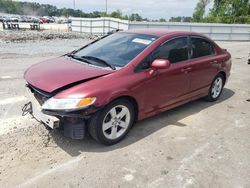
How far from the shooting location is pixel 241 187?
3.13 meters

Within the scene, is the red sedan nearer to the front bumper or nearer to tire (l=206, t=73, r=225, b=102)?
the front bumper

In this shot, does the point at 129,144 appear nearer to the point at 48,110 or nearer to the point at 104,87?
the point at 104,87

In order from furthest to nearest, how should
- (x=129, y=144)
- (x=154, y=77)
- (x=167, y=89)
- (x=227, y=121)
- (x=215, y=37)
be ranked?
(x=215, y=37) → (x=227, y=121) → (x=167, y=89) → (x=154, y=77) → (x=129, y=144)

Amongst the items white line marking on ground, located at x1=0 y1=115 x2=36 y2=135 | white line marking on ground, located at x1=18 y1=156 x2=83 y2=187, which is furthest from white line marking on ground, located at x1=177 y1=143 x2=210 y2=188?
white line marking on ground, located at x1=0 y1=115 x2=36 y2=135

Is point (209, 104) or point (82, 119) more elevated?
point (82, 119)

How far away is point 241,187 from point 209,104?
304 cm

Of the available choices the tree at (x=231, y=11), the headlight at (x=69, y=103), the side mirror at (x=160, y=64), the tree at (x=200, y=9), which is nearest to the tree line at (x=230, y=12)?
the tree at (x=231, y=11)

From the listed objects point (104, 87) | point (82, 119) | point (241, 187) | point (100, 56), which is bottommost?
point (241, 187)

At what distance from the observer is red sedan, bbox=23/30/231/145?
347cm

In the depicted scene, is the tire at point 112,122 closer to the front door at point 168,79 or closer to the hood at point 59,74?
the front door at point 168,79

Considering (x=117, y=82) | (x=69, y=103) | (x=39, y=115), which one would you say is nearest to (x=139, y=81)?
(x=117, y=82)

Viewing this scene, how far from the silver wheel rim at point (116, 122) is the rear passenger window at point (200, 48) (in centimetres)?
203

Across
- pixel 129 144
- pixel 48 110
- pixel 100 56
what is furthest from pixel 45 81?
pixel 129 144

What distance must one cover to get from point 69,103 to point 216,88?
3.99 meters
